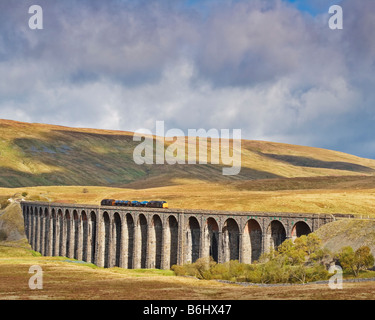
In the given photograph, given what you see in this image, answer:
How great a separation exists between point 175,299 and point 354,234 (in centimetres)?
2402

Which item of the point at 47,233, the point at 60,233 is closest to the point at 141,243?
the point at 60,233

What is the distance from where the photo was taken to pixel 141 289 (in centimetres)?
Result: 4909

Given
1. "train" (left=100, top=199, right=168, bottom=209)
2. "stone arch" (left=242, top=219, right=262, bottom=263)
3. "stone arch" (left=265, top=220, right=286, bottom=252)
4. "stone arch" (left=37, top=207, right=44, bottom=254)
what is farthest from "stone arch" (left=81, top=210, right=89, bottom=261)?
"stone arch" (left=265, top=220, right=286, bottom=252)

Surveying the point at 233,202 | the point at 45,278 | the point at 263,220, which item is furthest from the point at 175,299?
the point at 233,202

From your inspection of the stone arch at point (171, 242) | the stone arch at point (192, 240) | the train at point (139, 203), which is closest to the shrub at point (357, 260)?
the stone arch at point (192, 240)

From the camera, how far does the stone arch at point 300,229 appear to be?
5906cm

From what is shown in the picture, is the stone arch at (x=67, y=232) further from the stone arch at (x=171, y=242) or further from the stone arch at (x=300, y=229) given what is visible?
the stone arch at (x=300, y=229)

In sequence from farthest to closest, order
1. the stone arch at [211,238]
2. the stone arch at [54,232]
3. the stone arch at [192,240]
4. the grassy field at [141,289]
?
the stone arch at [54,232] < the stone arch at [192,240] < the stone arch at [211,238] < the grassy field at [141,289]

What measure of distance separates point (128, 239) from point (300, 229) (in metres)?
35.4

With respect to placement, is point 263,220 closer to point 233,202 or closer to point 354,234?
point 354,234

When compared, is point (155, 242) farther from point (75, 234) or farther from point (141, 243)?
point (75, 234)

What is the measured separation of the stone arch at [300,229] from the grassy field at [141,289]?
38.0ft

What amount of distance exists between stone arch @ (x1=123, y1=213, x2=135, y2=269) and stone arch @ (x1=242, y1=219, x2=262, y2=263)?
1069 inches
